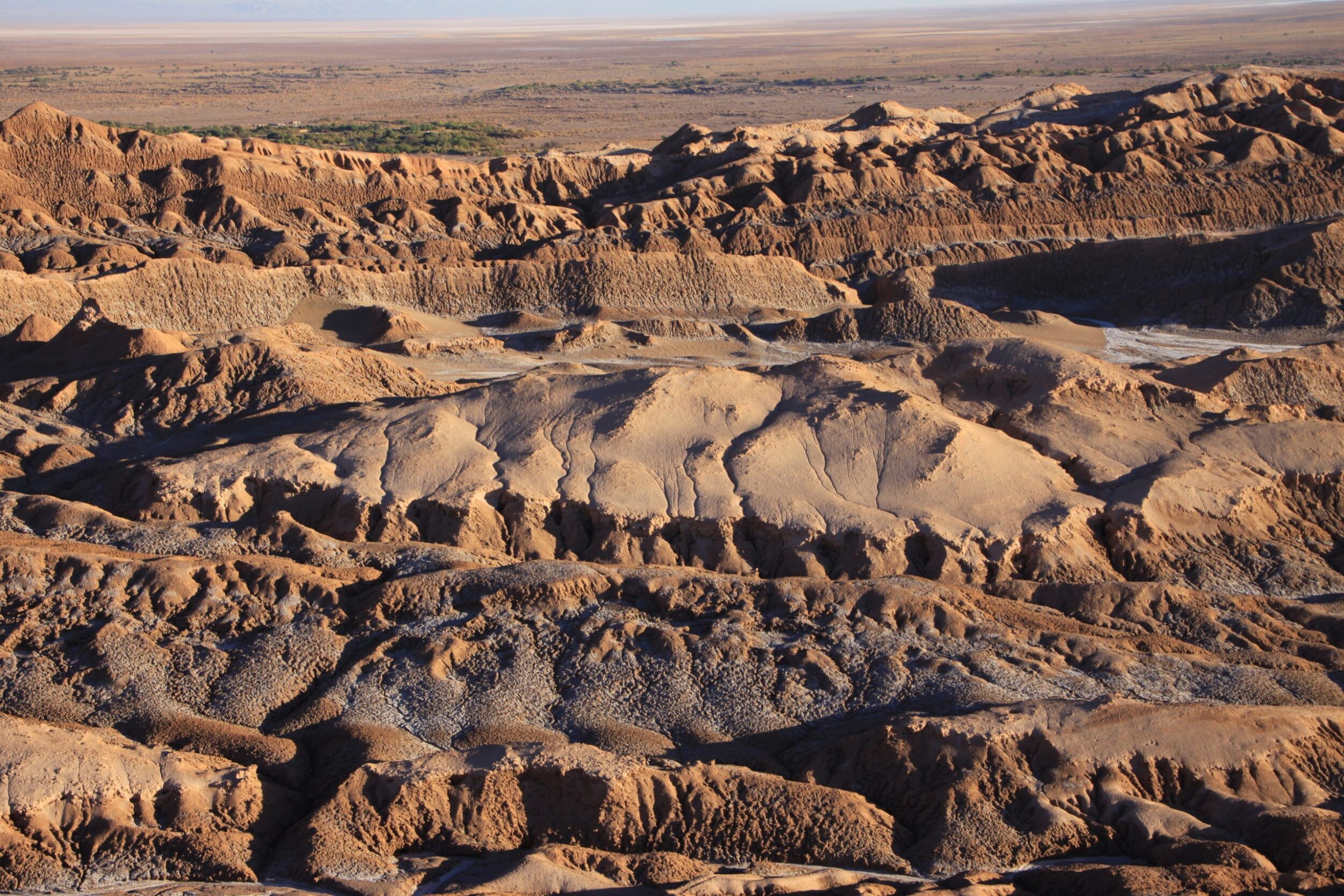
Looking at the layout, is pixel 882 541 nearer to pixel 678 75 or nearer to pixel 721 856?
pixel 721 856

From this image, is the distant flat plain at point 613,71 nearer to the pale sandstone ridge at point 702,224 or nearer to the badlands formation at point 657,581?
the pale sandstone ridge at point 702,224

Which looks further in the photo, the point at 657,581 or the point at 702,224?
the point at 702,224

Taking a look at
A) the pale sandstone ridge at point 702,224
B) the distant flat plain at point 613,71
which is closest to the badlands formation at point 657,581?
the pale sandstone ridge at point 702,224

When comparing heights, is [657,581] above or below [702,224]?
below

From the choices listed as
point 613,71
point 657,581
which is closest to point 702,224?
point 657,581

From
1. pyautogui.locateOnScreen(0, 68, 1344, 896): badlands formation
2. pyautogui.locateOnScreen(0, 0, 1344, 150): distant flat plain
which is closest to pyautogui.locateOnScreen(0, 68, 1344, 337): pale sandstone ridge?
pyautogui.locateOnScreen(0, 68, 1344, 896): badlands formation

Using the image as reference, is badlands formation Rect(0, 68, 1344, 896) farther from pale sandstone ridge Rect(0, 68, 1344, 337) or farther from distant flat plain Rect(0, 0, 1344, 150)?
distant flat plain Rect(0, 0, 1344, 150)

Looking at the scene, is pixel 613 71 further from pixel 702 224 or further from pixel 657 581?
pixel 657 581
